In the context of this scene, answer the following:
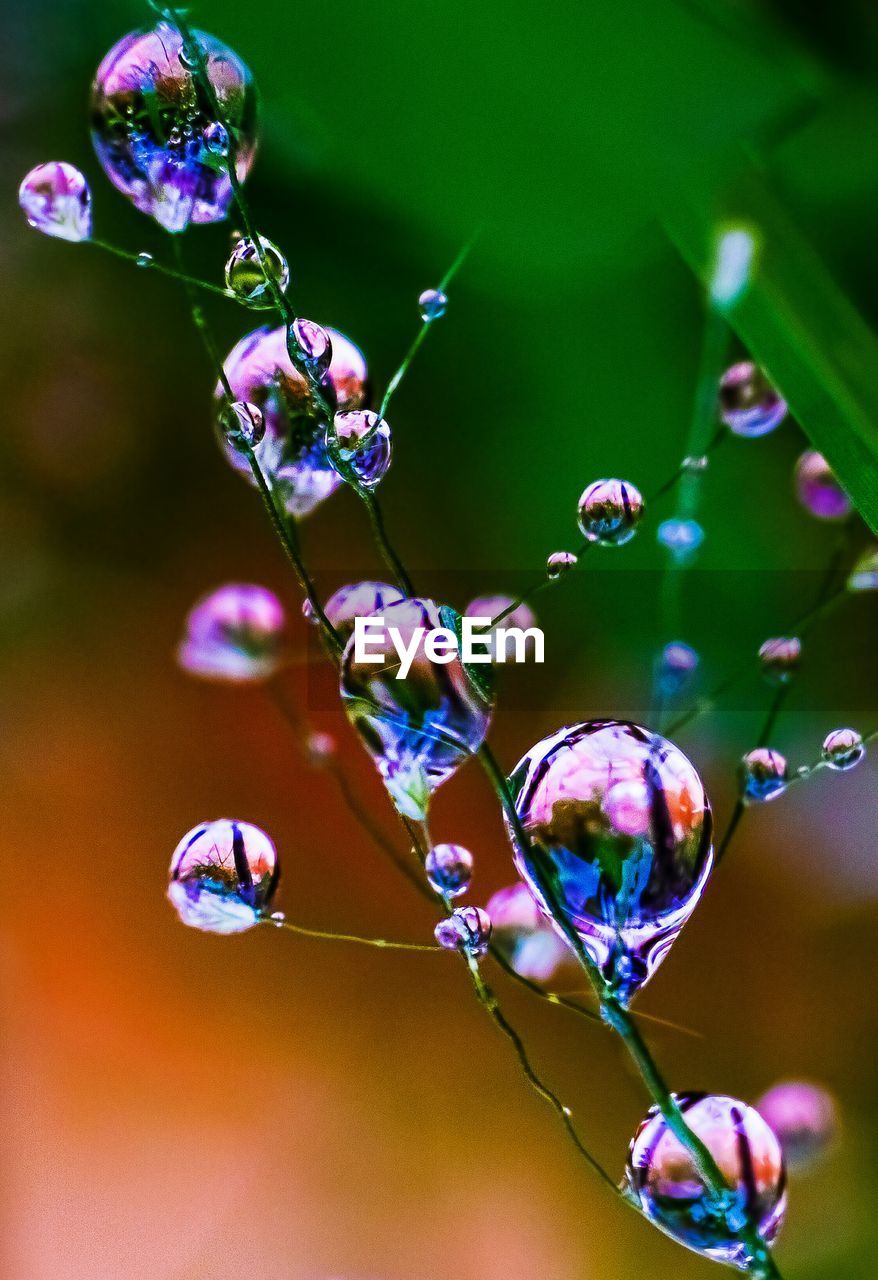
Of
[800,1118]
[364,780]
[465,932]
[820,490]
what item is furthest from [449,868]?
[364,780]

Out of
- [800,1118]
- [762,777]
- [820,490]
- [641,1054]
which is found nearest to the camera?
[641,1054]

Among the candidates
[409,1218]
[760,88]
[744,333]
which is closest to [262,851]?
[744,333]

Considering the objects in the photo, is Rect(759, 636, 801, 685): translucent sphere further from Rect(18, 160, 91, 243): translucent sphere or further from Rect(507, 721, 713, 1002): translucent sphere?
Rect(18, 160, 91, 243): translucent sphere

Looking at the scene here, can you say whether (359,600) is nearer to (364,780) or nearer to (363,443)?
(363,443)

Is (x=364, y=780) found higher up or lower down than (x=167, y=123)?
lower down

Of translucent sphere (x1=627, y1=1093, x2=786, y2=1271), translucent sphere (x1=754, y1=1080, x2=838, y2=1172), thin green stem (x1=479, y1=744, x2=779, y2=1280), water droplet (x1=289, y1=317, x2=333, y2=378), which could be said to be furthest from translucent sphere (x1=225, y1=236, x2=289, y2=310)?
translucent sphere (x1=754, y1=1080, x2=838, y2=1172)

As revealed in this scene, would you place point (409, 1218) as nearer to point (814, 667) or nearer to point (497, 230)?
point (814, 667)

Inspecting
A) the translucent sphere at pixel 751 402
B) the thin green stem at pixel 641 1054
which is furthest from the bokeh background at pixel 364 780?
the thin green stem at pixel 641 1054
